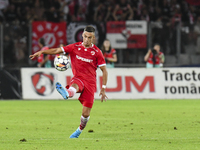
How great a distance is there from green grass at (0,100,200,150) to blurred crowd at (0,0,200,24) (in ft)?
22.3

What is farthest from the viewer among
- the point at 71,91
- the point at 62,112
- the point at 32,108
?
the point at 32,108

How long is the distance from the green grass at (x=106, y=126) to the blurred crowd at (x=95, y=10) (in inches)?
268

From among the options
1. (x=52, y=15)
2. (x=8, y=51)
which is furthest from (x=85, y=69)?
(x=52, y=15)

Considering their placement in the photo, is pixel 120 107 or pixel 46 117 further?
pixel 120 107

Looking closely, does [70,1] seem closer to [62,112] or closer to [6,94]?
[6,94]

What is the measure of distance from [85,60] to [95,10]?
14588 mm

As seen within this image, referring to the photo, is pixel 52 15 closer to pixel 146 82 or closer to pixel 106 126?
pixel 146 82

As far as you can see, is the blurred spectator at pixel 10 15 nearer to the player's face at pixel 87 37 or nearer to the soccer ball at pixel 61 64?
the soccer ball at pixel 61 64

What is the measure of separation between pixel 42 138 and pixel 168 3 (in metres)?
16.9

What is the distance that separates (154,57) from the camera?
62.0 ft

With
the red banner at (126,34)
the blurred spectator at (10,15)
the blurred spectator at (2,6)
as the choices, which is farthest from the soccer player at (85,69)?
the blurred spectator at (2,6)

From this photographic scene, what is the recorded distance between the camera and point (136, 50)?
19.9 metres

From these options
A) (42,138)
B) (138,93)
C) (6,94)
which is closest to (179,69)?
(138,93)

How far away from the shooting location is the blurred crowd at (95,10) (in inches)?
843
